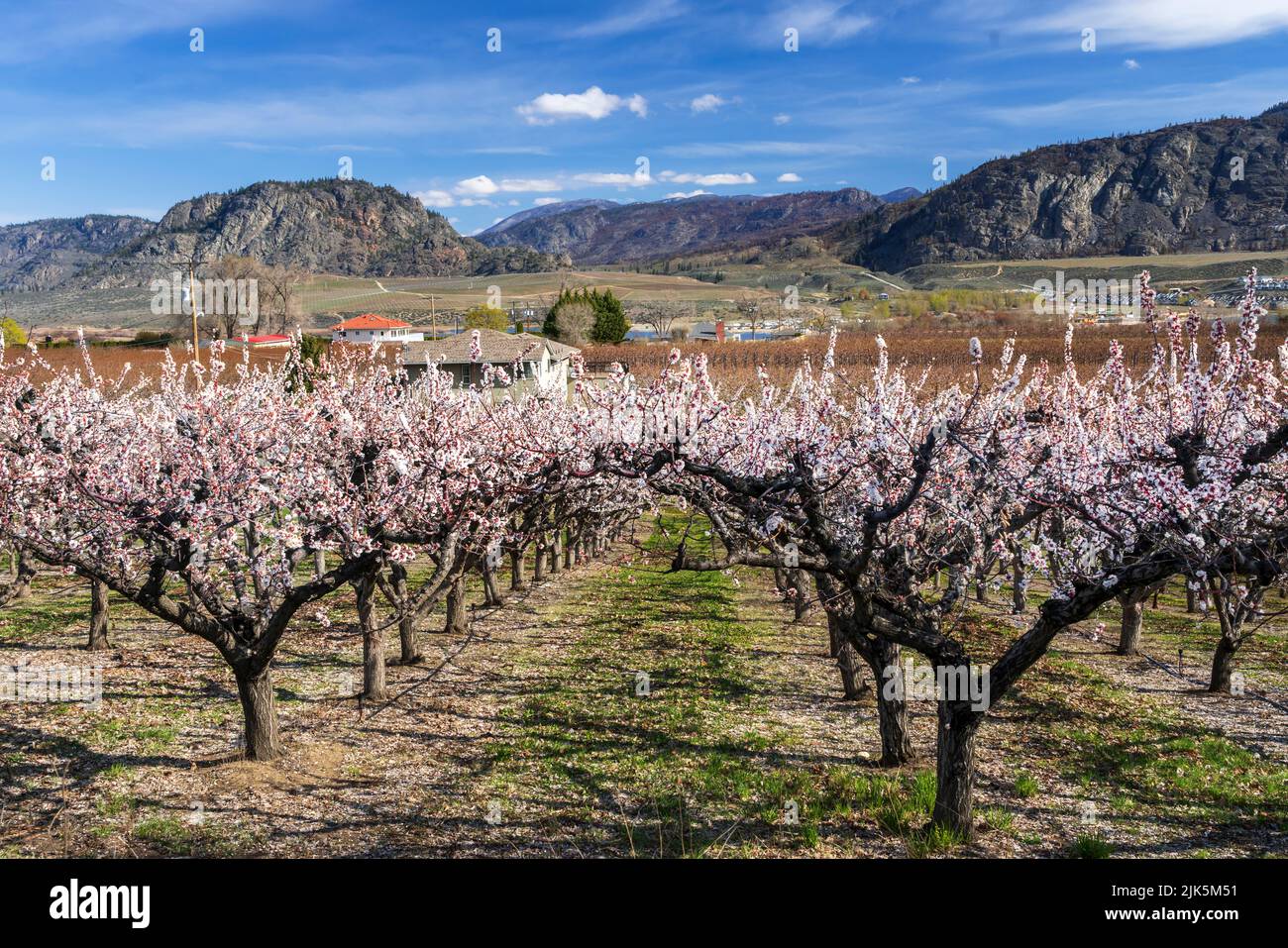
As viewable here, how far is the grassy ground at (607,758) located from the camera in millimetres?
10086

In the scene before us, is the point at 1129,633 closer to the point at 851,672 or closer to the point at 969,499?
the point at 851,672

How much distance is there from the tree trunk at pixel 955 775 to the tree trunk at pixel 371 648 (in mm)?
9179

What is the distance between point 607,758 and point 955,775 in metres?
5.22

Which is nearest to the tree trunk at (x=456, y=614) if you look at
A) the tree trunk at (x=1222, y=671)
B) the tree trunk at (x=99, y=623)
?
the tree trunk at (x=99, y=623)

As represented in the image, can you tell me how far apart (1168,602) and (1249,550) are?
18.4 meters

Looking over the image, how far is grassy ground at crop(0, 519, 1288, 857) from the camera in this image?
1009 cm

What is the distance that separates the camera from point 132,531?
12.2 meters

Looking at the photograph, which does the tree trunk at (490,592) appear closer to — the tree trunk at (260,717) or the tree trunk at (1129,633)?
the tree trunk at (260,717)

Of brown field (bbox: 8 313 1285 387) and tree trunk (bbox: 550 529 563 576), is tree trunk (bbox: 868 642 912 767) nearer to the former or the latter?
tree trunk (bbox: 550 529 563 576)

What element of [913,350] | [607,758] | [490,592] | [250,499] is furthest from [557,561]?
[913,350]

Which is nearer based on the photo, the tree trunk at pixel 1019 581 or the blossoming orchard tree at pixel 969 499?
the blossoming orchard tree at pixel 969 499
